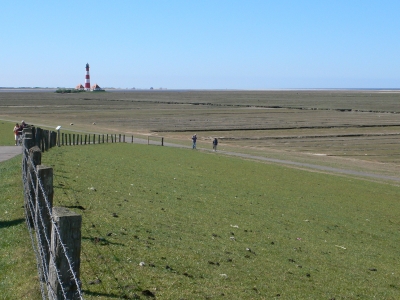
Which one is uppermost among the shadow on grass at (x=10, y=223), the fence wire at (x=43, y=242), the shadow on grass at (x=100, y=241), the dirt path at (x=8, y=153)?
the fence wire at (x=43, y=242)

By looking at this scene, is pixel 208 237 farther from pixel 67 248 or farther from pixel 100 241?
pixel 67 248

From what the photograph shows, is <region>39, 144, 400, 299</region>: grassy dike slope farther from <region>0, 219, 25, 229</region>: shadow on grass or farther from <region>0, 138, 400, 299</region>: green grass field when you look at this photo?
<region>0, 219, 25, 229</region>: shadow on grass

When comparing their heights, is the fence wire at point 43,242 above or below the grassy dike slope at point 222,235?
above

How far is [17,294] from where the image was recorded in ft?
24.8

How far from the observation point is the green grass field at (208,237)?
357 inches

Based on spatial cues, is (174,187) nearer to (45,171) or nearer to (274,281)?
(274,281)

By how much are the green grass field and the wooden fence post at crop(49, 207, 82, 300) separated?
2.31m

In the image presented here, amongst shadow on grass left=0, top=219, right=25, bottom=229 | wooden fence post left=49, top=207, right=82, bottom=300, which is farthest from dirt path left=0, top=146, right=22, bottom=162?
wooden fence post left=49, top=207, right=82, bottom=300

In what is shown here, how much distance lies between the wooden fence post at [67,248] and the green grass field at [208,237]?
231cm

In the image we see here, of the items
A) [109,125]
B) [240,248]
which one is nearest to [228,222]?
[240,248]

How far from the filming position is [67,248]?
5.41 metres

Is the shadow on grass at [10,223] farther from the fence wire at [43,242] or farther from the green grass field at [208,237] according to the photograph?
the fence wire at [43,242]

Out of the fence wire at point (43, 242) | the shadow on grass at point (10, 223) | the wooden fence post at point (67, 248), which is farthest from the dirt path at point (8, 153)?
the wooden fence post at point (67, 248)

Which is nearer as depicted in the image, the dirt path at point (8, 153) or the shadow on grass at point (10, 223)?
the shadow on grass at point (10, 223)
